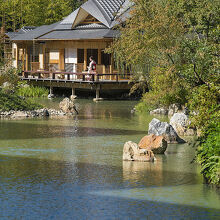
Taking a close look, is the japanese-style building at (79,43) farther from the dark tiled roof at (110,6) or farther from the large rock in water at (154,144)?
the large rock in water at (154,144)

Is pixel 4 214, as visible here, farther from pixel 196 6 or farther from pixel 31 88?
pixel 31 88

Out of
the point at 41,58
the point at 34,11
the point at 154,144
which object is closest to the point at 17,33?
the point at 41,58

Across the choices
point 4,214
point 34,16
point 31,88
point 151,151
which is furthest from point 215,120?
point 34,16

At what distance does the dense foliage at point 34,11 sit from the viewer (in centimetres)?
6962

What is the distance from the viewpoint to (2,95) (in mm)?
33031

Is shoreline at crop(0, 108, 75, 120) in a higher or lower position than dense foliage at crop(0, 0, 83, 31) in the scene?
lower

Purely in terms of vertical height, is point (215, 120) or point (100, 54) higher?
point (100, 54)

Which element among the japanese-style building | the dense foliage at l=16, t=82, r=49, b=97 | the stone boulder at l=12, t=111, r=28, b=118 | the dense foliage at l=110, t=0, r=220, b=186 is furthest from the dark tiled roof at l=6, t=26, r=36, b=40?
the stone boulder at l=12, t=111, r=28, b=118

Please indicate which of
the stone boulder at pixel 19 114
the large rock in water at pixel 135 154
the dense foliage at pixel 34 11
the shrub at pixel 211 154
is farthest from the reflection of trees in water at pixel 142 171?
the dense foliage at pixel 34 11

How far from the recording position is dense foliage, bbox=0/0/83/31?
228ft

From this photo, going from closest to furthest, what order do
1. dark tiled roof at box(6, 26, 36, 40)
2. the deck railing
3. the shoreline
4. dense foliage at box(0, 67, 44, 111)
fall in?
the shoreline
dense foliage at box(0, 67, 44, 111)
the deck railing
dark tiled roof at box(6, 26, 36, 40)

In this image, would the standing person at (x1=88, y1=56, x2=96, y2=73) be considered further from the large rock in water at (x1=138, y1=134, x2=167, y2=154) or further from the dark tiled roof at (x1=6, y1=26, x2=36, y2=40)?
the large rock in water at (x1=138, y1=134, x2=167, y2=154)

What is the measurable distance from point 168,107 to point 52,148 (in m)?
13.3

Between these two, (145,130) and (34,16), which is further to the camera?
(34,16)
